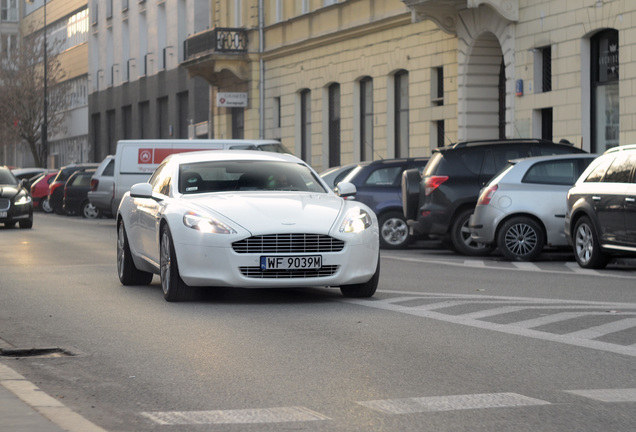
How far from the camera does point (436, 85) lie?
33469 millimetres

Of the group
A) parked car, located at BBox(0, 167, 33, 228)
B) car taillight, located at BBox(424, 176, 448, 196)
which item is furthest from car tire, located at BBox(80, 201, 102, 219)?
car taillight, located at BBox(424, 176, 448, 196)

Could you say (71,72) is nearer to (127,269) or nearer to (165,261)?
(127,269)

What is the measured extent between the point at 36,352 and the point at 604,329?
166 inches

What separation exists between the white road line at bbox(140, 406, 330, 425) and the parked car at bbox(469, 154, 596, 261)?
41.0 feet

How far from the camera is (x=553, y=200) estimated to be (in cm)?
1902

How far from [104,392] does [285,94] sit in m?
36.0

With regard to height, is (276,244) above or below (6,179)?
below

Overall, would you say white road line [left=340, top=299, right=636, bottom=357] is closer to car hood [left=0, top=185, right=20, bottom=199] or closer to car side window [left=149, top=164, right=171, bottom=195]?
car side window [left=149, top=164, right=171, bottom=195]

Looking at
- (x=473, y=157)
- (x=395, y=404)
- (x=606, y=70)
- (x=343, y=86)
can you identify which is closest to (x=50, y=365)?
(x=395, y=404)

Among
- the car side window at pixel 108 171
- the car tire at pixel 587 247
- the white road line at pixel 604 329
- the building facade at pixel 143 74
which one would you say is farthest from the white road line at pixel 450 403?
the building facade at pixel 143 74

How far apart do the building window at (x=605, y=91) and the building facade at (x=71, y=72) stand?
49387mm

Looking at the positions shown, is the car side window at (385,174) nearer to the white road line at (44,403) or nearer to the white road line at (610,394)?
the white road line at (44,403)

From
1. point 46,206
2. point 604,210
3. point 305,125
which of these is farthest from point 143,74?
point 604,210

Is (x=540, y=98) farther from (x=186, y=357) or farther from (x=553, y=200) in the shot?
(x=186, y=357)
